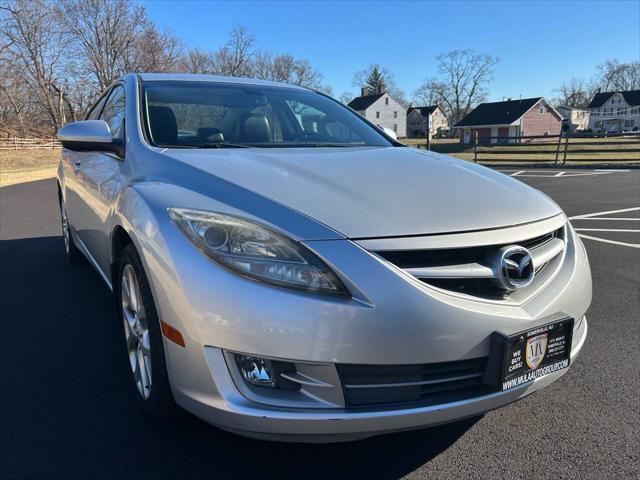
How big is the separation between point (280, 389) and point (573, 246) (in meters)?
1.47

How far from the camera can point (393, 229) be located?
1.71m

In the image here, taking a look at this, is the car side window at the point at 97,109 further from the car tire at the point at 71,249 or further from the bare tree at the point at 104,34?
the bare tree at the point at 104,34

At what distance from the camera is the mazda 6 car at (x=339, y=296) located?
158 centimetres

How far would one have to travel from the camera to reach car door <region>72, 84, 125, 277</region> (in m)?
2.76

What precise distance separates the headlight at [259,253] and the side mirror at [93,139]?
3.78 feet

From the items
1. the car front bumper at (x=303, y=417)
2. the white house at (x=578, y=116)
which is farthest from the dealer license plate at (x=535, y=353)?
the white house at (x=578, y=116)

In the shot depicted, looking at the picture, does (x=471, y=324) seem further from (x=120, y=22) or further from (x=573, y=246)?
(x=120, y=22)

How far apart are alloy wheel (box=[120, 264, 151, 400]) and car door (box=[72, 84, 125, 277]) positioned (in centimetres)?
45

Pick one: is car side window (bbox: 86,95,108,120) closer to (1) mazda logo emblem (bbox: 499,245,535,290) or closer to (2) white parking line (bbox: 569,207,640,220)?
(1) mazda logo emblem (bbox: 499,245,535,290)

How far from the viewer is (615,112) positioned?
80.1 meters

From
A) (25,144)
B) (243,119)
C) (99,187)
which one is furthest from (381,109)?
(99,187)

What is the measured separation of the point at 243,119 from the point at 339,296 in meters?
1.85

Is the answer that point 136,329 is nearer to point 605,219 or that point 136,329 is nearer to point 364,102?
point 605,219

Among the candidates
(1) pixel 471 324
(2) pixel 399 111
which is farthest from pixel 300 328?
(2) pixel 399 111
